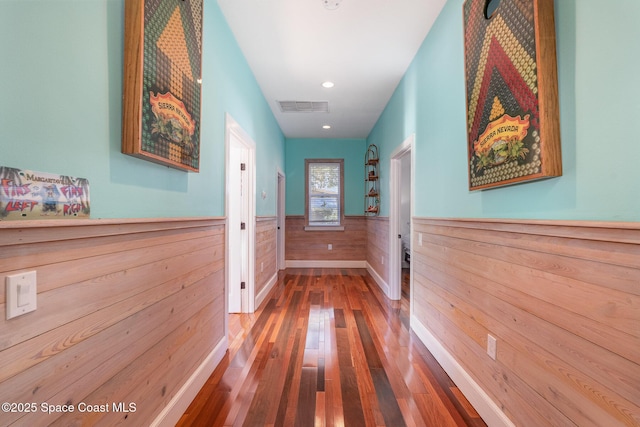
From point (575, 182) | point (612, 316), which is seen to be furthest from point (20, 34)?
point (612, 316)

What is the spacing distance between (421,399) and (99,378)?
165 cm

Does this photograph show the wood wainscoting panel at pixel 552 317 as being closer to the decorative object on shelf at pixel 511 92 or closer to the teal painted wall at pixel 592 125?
the teal painted wall at pixel 592 125

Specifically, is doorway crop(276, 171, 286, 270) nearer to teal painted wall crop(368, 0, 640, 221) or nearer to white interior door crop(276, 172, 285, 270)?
white interior door crop(276, 172, 285, 270)

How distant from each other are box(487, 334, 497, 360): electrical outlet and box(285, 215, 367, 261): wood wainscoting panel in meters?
4.35

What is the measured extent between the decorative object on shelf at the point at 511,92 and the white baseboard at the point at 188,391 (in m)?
2.00

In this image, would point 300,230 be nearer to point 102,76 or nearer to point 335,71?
point 335,71

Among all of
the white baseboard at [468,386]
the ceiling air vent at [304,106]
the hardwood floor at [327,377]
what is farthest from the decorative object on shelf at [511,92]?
the ceiling air vent at [304,106]

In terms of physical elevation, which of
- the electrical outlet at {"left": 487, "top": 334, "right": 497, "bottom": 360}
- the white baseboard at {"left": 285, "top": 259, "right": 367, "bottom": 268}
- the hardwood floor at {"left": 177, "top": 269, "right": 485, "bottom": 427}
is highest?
the electrical outlet at {"left": 487, "top": 334, "right": 497, "bottom": 360}

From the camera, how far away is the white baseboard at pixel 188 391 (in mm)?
1464

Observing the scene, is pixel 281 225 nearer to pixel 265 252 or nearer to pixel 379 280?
pixel 265 252

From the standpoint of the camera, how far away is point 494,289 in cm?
155

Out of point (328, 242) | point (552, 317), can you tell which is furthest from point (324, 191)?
point (552, 317)

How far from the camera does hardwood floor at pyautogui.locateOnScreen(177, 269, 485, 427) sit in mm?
1616

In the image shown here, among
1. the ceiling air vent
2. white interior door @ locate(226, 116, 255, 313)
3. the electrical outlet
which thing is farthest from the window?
the electrical outlet
